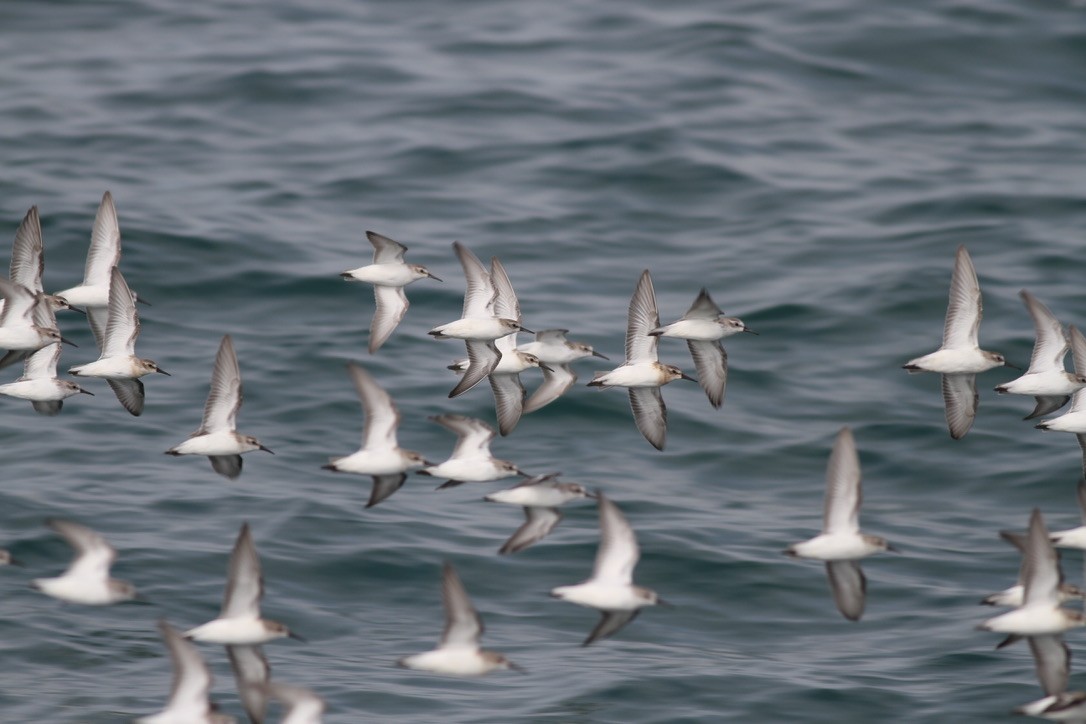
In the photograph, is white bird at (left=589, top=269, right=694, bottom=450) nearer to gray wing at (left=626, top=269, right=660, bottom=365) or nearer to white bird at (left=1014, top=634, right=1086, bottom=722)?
gray wing at (left=626, top=269, right=660, bottom=365)

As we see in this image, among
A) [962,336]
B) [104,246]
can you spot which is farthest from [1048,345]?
[104,246]

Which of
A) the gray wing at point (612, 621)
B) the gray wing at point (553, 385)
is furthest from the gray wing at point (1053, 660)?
the gray wing at point (553, 385)

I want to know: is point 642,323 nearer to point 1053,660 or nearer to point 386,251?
point 386,251

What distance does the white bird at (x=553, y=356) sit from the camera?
17.0 m

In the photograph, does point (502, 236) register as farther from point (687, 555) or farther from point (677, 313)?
point (687, 555)

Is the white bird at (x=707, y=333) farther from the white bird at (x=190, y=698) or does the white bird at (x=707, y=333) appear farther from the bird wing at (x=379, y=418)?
the white bird at (x=190, y=698)

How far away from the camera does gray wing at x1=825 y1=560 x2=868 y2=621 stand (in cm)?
1469

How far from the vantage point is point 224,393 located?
15078 mm

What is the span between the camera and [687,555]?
64.8ft

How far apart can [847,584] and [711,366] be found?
3513mm

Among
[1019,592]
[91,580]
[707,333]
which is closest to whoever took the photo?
[91,580]

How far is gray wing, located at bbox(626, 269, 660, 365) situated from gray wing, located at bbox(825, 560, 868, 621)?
3.13 metres

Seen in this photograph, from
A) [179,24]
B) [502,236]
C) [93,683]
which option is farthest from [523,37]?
[93,683]

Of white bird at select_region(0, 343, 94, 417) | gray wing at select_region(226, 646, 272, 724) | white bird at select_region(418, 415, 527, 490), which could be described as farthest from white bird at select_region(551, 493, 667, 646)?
white bird at select_region(0, 343, 94, 417)
